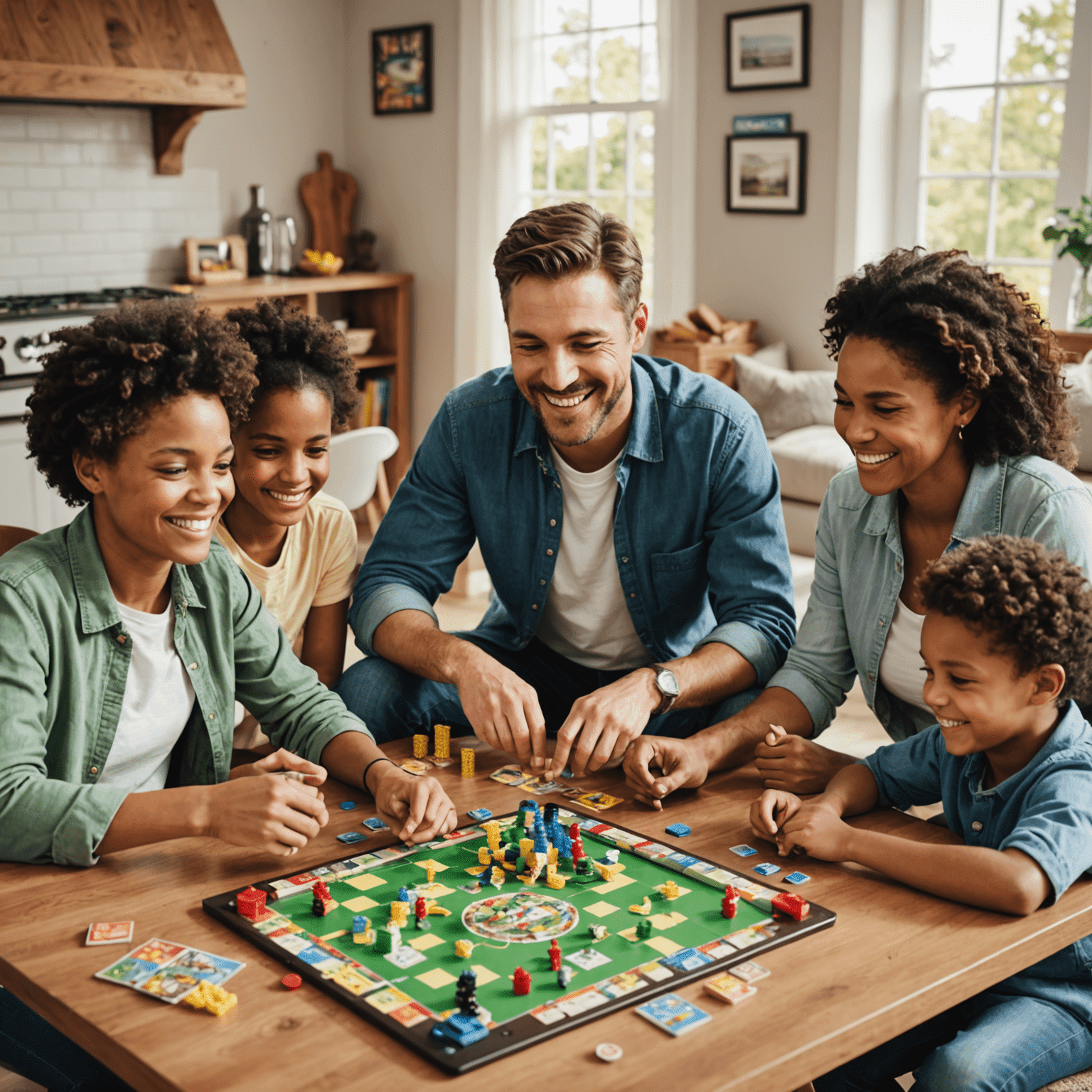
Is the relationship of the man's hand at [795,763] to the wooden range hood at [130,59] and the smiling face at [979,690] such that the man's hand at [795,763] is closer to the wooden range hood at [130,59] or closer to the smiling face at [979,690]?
the smiling face at [979,690]

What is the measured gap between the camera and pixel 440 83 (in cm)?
637

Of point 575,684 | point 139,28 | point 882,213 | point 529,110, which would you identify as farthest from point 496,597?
point 529,110

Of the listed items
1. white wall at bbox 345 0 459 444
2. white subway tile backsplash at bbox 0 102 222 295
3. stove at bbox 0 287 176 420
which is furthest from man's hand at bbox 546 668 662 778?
white wall at bbox 345 0 459 444

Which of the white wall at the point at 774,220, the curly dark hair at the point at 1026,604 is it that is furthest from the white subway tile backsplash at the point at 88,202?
the curly dark hair at the point at 1026,604

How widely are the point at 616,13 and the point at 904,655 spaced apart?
4709mm

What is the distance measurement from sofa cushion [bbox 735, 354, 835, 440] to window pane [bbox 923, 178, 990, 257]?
77 centimetres

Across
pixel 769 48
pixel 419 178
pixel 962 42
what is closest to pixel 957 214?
pixel 962 42

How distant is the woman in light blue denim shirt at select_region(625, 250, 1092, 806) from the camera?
1887 millimetres

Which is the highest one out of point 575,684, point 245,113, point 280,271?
point 245,113

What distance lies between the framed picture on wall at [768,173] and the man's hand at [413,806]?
429cm

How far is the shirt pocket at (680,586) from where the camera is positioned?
2.40 metres

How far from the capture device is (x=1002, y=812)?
5.22ft

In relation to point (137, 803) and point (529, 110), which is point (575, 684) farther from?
point (529, 110)

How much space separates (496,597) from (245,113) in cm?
442
